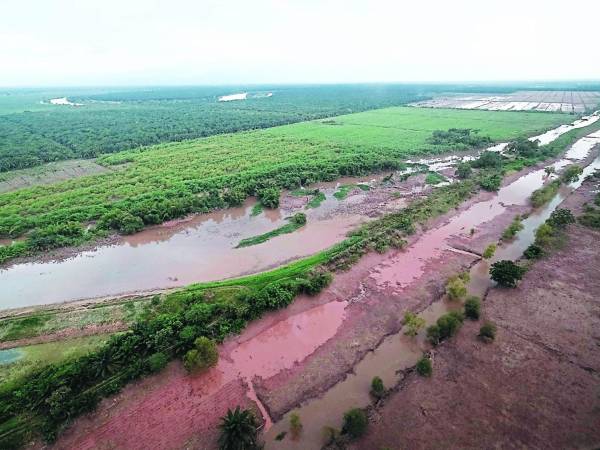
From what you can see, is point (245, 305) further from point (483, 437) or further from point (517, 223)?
point (517, 223)

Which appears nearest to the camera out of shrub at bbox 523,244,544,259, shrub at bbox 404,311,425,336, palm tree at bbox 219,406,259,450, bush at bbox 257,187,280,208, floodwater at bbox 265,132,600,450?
palm tree at bbox 219,406,259,450

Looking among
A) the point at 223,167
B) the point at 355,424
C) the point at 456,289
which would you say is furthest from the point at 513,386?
the point at 223,167

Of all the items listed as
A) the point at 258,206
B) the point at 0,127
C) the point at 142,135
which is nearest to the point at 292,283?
the point at 258,206

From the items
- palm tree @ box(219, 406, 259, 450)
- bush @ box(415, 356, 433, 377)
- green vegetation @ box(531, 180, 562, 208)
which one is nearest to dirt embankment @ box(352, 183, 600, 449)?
bush @ box(415, 356, 433, 377)

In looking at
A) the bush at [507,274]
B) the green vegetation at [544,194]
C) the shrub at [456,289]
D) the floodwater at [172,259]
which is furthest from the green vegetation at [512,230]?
the floodwater at [172,259]

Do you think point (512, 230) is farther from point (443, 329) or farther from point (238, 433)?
point (238, 433)

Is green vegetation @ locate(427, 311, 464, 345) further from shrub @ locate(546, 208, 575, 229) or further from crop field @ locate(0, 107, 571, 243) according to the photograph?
crop field @ locate(0, 107, 571, 243)

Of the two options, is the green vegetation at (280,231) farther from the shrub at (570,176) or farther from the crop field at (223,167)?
the shrub at (570,176)
